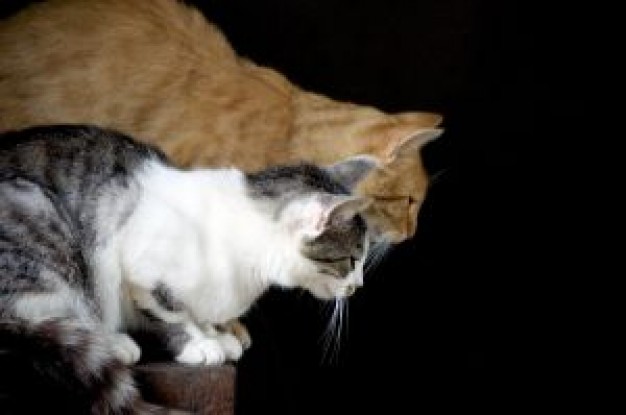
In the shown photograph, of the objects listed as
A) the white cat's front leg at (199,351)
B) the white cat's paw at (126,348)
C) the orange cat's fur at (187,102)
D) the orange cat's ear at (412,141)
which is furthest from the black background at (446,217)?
the white cat's paw at (126,348)

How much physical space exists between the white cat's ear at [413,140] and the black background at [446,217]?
1.18 ft

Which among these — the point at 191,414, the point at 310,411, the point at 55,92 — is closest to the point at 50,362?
the point at 191,414

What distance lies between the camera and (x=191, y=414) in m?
1.34

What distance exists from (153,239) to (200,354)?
0.63 ft

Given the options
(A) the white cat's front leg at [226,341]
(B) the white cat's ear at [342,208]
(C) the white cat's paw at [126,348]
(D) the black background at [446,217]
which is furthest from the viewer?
(D) the black background at [446,217]

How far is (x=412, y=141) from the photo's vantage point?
2.03 meters

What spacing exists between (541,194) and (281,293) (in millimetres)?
653

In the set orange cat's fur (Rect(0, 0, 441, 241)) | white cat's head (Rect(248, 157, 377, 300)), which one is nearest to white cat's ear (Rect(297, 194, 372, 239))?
white cat's head (Rect(248, 157, 377, 300))

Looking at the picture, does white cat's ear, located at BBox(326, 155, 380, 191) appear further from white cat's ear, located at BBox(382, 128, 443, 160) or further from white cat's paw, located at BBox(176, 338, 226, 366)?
white cat's paw, located at BBox(176, 338, 226, 366)

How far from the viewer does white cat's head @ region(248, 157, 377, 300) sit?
1.59 meters

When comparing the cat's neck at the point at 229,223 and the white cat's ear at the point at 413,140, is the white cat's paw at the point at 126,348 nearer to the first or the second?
the cat's neck at the point at 229,223

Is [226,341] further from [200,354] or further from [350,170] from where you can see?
[350,170]

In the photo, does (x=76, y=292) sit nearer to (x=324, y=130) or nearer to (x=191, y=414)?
(x=191, y=414)

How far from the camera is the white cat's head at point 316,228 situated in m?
1.59
